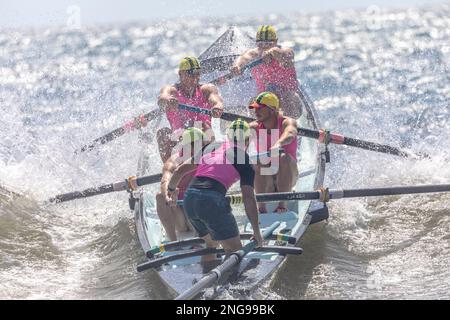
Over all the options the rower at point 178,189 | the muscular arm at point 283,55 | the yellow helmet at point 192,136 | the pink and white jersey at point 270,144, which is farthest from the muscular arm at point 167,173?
the muscular arm at point 283,55

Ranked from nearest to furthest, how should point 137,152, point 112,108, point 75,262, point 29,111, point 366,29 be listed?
point 75,262, point 137,152, point 112,108, point 29,111, point 366,29

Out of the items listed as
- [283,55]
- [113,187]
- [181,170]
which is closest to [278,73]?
[283,55]

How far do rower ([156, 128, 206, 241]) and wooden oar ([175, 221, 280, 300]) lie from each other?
123 cm

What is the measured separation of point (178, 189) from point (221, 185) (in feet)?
4.37

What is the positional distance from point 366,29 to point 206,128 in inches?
1580

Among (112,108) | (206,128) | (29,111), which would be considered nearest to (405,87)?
(112,108)

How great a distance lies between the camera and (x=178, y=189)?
33.1 ft

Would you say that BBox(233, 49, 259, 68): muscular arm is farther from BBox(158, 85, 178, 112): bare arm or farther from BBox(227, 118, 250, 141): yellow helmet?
BBox(227, 118, 250, 141): yellow helmet

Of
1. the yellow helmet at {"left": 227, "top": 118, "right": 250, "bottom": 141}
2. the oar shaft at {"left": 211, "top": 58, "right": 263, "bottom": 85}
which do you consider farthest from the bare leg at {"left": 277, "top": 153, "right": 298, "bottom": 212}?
the oar shaft at {"left": 211, "top": 58, "right": 263, "bottom": 85}

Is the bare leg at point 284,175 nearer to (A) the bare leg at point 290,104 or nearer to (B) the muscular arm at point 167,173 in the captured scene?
(B) the muscular arm at point 167,173

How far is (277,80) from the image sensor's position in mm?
14070

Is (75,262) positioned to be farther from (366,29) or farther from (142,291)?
(366,29)

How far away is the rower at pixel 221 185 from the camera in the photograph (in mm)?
8836

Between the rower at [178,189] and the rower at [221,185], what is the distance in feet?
0.63
